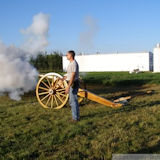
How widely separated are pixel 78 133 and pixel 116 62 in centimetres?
4759

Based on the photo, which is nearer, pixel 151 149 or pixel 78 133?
pixel 151 149

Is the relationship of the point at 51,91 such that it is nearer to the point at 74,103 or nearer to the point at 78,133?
the point at 74,103

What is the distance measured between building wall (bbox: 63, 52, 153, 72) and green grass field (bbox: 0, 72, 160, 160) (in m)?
41.7

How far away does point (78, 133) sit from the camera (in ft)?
15.8

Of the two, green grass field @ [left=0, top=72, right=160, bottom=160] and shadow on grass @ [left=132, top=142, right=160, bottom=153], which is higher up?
green grass field @ [left=0, top=72, right=160, bottom=160]

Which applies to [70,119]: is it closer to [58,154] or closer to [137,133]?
[137,133]

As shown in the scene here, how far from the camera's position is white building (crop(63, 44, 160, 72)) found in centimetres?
4956

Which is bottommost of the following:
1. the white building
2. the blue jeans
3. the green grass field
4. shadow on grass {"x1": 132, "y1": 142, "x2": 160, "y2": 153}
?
shadow on grass {"x1": 132, "y1": 142, "x2": 160, "y2": 153}

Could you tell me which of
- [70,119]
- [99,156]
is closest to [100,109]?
[70,119]

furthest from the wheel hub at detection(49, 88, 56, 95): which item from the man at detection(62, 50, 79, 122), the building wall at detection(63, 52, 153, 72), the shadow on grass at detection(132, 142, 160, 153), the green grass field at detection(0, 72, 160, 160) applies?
the building wall at detection(63, 52, 153, 72)

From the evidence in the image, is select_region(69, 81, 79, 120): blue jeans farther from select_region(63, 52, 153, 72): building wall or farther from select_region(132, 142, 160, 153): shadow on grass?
select_region(63, 52, 153, 72): building wall

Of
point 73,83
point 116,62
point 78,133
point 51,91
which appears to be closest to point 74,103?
point 73,83

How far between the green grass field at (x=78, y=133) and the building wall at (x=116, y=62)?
41.7 meters

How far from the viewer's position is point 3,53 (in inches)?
320
